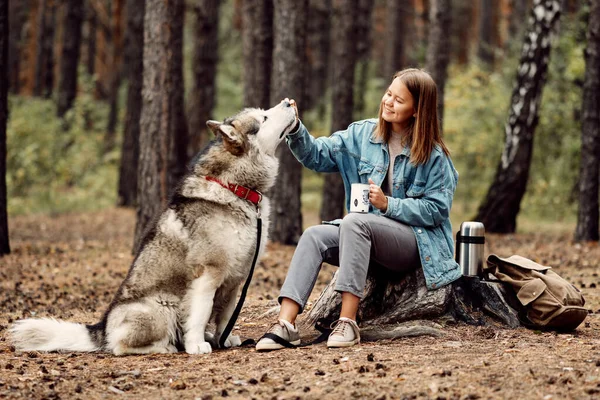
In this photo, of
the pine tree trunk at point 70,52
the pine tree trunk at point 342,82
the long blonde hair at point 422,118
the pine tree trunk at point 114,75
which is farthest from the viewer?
the pine tree trunk at point 114,75

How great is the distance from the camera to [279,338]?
17.6 feet

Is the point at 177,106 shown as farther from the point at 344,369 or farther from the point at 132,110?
the point at 344,369

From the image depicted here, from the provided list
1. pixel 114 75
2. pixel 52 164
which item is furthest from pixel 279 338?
pixel 114 75

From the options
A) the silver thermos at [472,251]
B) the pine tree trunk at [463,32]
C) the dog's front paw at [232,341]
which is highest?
the pine tree trunk at [463,32]

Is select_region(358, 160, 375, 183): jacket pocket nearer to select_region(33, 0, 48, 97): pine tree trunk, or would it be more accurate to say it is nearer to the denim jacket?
the denim jacket

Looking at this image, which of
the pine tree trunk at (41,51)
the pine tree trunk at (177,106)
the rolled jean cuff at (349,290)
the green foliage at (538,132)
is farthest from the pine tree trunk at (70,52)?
the rolled jean cuff at (349,290)

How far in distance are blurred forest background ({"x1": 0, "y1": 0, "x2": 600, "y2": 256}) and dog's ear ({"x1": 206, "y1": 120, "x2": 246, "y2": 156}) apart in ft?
16.4

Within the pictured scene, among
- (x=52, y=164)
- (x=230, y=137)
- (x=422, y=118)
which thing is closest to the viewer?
(x=230, y=137)

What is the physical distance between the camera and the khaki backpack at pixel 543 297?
5.67 m

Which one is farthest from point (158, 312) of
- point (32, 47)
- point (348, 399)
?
point (32, 47)

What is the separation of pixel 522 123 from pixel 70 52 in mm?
15359

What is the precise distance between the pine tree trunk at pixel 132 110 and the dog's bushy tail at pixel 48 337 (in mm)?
11963

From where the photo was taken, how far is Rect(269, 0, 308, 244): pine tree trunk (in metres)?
11.4

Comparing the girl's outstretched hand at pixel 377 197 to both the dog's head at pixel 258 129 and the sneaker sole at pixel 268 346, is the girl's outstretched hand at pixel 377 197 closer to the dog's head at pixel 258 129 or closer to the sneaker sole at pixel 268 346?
the dog's head at pixel 258 129
